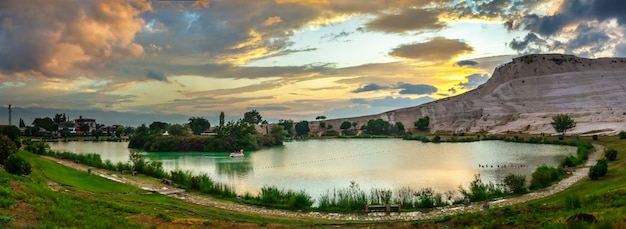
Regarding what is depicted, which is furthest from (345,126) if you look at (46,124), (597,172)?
(597,172)

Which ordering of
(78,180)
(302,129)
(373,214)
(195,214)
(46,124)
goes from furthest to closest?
1. (46,124)
2. (302,129)
3. (78,180)
4. (373,214)
5. (195,214)

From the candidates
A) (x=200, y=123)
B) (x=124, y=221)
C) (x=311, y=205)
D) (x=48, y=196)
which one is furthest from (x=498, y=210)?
(x=200, y=123)

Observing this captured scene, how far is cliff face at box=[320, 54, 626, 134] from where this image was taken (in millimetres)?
92438

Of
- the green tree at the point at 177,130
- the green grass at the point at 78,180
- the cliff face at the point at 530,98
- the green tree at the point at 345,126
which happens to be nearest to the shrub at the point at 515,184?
the green grass at the point at 78,180

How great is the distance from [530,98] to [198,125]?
78.1 meters

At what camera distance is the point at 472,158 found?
39.2m

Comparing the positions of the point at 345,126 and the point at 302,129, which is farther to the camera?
the point at 345,126

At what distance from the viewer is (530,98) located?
105m

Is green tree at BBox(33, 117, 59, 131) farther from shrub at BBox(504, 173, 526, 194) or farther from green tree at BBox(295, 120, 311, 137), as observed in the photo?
shrub at BBox(504, 173, 526, 194)

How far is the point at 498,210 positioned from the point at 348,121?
10607cm

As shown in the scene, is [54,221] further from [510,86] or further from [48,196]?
[510,86]

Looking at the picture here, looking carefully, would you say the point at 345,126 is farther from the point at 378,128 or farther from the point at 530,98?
the point at 530,98

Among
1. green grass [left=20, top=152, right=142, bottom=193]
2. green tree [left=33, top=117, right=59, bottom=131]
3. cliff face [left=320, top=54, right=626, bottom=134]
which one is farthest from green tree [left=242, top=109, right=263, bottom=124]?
green grass [left=20, top=152, right=142, bottom=193]

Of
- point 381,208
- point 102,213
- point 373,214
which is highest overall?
point 102,213
